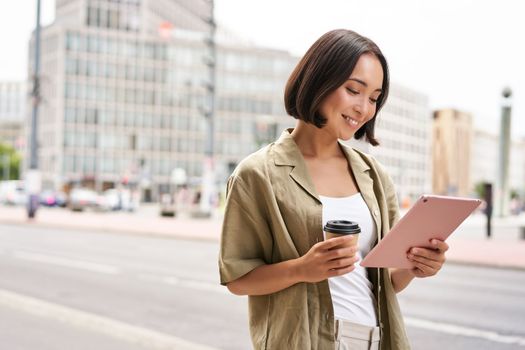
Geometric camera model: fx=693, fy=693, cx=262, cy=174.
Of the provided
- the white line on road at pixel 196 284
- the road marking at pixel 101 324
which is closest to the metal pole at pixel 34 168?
the white line on road at pixel 196 284

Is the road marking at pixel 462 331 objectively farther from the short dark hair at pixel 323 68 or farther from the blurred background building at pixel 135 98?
the blurred background building at pixel 135 98

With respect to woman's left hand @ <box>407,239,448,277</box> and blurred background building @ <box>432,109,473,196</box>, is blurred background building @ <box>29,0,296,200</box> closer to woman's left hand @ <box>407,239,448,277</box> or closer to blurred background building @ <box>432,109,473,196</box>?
blurred background building @ <box>432,109,473,196</box>

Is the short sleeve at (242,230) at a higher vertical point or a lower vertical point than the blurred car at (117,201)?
higher

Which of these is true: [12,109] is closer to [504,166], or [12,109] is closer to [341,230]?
[504,166]

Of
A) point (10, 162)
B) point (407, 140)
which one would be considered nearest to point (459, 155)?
point (407, 140)

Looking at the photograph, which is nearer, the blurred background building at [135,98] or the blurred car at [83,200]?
the blurred car at [83,200]

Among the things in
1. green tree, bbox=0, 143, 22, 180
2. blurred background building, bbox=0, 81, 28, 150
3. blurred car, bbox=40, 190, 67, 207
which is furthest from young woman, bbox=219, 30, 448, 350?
blurred background building, bbox=0, 81, 28, 150

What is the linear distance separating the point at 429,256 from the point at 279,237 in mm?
440

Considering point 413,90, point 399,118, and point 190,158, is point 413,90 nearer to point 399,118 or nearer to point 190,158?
point 399,118

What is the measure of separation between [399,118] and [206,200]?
3715 inches

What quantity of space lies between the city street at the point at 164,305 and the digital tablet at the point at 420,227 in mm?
4144

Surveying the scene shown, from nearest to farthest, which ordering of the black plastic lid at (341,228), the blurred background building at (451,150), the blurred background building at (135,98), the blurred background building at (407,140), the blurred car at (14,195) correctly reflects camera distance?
the black plastic lid at (341,228) < the blurred car at (14,195) < the blurred background building at (135,98) < the blurred background building at (407,140) < the blurred background building at (451,150)

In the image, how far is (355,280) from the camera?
199cm

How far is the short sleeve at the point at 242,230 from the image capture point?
6.29ft
